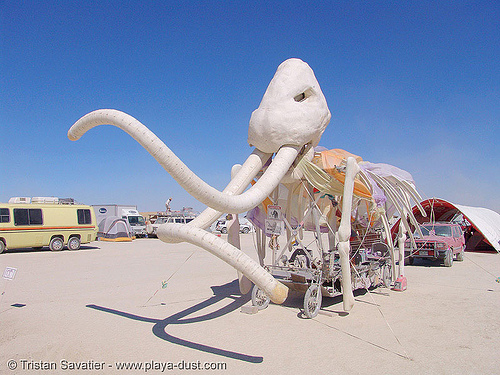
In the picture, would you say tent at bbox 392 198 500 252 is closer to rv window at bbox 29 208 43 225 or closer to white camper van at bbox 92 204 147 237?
rv window at bbox 29 208 43 225

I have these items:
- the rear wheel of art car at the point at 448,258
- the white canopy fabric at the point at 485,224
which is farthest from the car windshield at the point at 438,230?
the white canopy fabric at the point at 485,224

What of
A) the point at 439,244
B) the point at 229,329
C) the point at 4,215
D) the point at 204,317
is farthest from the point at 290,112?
the point at 4,215

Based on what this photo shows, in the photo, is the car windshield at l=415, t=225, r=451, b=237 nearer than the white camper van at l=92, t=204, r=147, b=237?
Yes

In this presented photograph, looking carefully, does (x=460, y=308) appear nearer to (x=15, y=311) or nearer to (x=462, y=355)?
(x=462, y=355)

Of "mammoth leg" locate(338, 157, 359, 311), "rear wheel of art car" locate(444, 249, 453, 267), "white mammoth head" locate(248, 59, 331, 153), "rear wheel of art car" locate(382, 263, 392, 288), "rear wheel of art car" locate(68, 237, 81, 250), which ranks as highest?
"white mammoth head" locate(248, 59, 331, 153)

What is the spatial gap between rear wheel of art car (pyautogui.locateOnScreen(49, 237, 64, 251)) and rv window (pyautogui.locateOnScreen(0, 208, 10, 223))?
233cm

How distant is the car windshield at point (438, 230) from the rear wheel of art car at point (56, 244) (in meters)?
17.0

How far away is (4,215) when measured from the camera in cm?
1745

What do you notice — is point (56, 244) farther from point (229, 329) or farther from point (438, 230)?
point (438, 230)

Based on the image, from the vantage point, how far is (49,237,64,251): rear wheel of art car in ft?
62.8

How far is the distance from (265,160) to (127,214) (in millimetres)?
26032

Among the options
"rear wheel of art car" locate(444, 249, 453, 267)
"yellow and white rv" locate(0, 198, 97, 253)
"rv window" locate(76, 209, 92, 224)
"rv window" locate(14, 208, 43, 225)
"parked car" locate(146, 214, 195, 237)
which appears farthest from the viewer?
"parked car" locate(146, 214, 195, 237)

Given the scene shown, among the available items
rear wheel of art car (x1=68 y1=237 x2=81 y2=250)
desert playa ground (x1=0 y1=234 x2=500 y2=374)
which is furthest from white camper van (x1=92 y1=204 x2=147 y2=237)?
desert playa ground (x1=0 y1=234 x2=500 y2=374)

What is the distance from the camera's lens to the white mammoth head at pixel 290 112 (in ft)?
21.6
